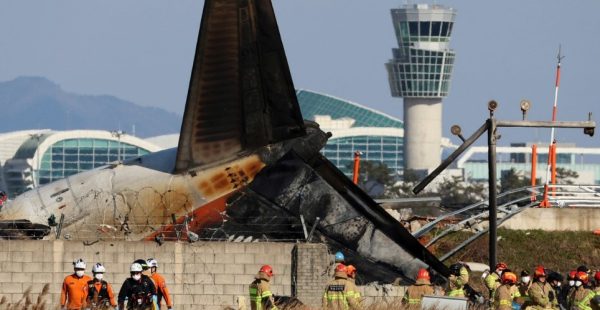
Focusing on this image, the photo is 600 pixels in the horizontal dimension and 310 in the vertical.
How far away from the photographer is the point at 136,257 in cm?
3806

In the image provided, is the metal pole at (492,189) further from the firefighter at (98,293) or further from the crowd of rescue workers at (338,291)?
the firefighter at (98,293)

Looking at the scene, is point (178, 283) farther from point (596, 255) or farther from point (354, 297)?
point (596, 255)

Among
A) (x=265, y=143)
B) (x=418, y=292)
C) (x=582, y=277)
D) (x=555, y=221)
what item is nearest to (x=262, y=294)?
(x=418, y=292)

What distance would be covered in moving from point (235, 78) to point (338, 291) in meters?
10.2

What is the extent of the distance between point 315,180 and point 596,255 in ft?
48.8

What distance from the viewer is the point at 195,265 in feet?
125

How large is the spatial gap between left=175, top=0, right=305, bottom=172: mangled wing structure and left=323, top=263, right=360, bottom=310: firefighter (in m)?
9.55

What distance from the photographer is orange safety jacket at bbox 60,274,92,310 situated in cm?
3066

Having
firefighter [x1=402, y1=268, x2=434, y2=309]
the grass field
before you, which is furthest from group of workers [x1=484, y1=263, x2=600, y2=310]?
the grass field

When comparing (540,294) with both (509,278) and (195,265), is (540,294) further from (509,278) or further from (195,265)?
(195,265)

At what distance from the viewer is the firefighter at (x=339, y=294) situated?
31812 millimetres

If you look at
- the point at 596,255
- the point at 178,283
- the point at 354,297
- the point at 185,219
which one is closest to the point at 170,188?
the point at 185,219

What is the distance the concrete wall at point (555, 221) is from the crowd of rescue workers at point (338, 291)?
20311 mm

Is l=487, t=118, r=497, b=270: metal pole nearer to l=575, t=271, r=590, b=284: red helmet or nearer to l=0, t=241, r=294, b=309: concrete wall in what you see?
l=0, t=241, r=294, b=309: concrete wall
